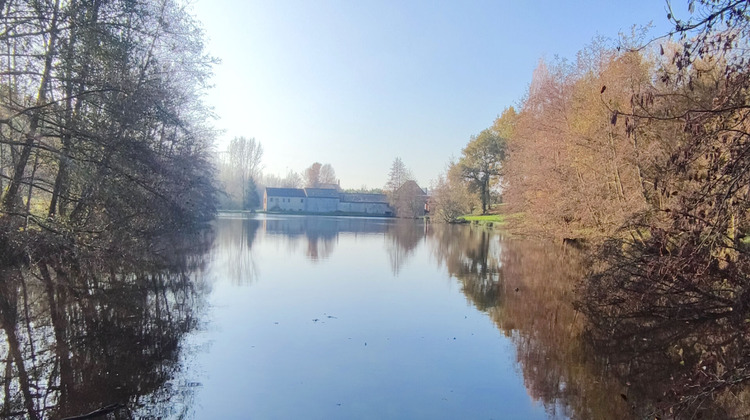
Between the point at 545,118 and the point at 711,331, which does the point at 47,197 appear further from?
the point at 545,118

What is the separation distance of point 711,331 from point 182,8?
1421 centimetres

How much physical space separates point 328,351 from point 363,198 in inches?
2784

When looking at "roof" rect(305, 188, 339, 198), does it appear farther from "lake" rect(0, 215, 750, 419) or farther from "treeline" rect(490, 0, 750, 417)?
"lake" rect(0, 215, 750, 419)

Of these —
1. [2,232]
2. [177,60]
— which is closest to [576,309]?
[2,232]

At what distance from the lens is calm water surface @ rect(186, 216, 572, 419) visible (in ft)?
14.5

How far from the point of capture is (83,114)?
8.90 meters

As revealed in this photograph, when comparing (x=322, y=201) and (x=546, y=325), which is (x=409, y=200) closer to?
(x=322, y=201)

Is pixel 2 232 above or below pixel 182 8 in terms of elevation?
below

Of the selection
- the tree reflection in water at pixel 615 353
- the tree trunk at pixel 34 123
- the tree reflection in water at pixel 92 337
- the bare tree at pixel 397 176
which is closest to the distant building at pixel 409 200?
the bare tree at pixel 397 176

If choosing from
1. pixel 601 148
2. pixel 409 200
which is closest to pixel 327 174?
pixel 409 200

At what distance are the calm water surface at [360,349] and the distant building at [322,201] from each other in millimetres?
63322

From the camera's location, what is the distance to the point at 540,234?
2342 centimetres

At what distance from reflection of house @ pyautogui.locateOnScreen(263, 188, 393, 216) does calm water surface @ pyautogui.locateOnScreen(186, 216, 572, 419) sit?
63353 millimetres

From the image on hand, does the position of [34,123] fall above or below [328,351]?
above
